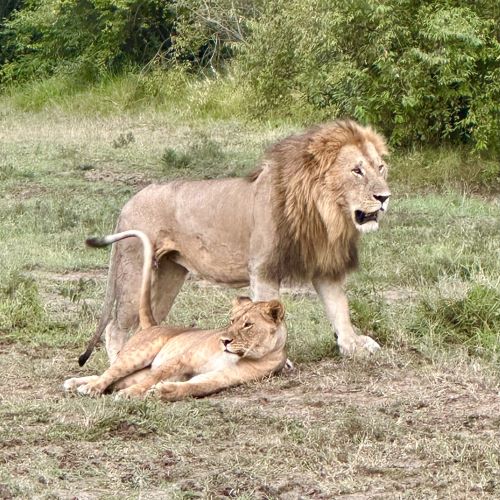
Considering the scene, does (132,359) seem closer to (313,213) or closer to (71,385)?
(71,385)

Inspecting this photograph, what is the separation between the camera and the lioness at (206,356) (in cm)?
500

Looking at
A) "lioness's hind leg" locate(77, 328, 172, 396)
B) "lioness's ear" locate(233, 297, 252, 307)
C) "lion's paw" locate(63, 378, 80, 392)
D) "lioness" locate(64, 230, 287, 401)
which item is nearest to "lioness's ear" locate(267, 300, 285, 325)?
"lioness" locate(64, 230, 287, 401)

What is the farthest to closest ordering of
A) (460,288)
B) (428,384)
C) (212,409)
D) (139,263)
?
1. (460,288)
2. (139,263)
3. (428,384)
4. (212,409)

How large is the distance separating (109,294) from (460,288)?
188 cm

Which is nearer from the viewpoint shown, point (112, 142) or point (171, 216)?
point (171, 216)

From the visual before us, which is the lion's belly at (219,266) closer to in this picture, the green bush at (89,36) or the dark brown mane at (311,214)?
the dark brown mane at (311,214)

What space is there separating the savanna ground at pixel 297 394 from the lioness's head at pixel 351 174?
22.1 inches

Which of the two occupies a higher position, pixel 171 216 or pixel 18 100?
pixel 171 216

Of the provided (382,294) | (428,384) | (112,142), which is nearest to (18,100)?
(112,142)

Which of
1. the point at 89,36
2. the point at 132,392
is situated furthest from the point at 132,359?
Result: the point at 89,36

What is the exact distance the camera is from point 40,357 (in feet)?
19.6

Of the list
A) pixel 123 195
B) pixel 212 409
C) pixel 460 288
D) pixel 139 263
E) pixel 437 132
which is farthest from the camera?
pixel 437 132

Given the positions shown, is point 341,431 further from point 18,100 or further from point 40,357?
point 18,100

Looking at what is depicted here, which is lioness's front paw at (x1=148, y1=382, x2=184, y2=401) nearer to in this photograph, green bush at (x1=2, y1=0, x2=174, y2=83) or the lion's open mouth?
the lion's open mouth
